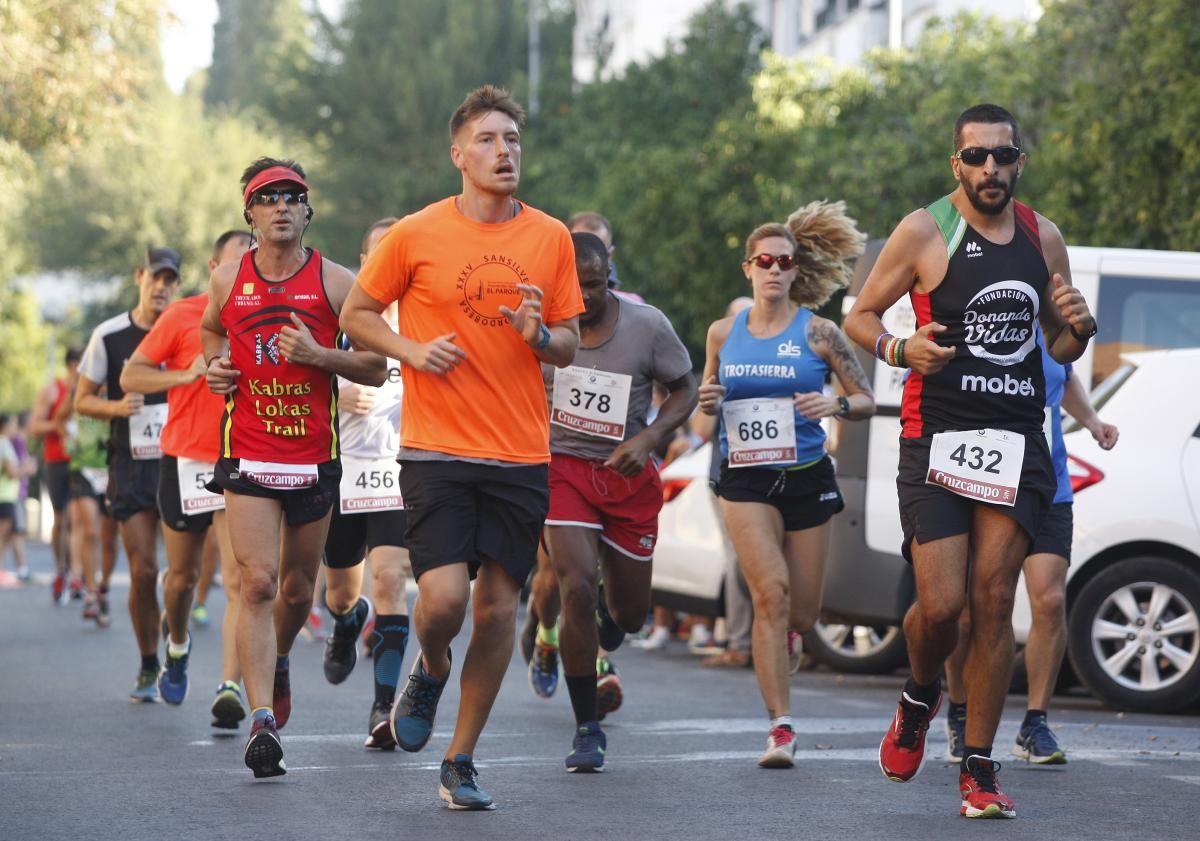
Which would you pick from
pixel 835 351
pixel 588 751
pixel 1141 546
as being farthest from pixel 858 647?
pixel 588 751

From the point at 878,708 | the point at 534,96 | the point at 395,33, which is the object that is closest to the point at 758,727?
the point at 878,708

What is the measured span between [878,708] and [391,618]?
3029mm

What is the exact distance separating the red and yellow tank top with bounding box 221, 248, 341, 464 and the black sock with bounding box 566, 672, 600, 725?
1226 millimetres

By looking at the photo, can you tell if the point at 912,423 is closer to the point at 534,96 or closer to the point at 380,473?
the point at 380,473

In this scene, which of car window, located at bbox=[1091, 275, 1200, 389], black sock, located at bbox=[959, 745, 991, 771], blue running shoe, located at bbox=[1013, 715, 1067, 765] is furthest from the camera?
car window, located at bbox=[1091, 275, 1200, 389]

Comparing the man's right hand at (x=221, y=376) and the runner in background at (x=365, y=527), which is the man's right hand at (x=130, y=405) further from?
the man's right hand at (x=221, y=376)

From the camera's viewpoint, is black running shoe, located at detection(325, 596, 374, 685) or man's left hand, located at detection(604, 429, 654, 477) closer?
man's left hand, located at detection(604, 429, 654, 477)

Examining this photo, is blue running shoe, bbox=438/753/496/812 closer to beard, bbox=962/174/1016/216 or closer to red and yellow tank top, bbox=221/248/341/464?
red and yellow tank top, bbox=221/248/341/464

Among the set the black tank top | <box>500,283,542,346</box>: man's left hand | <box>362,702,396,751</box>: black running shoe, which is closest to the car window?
<box>362,702,396,751</box>: black running shoe

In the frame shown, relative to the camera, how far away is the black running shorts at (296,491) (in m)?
8.20

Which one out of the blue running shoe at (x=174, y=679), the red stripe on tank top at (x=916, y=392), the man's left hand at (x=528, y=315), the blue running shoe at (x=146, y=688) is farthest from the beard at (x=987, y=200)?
the blue running shoe at (x=146, y=688)

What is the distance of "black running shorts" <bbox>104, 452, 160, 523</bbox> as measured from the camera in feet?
37.3

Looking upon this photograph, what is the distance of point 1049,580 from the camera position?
343 inches

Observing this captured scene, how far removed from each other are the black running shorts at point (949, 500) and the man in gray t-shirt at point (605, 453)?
1.70 meters
